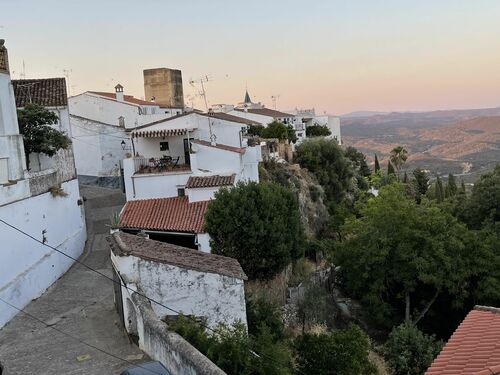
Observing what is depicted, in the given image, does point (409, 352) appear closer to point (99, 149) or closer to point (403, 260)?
point (403, 260)

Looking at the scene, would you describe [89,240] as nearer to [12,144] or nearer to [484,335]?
[12,144]

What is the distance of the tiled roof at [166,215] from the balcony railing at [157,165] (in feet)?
5.75

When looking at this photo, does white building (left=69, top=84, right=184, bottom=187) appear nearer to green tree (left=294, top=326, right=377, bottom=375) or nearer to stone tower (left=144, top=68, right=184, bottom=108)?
green tree (left=294, top=326, right=377, bottom=375)

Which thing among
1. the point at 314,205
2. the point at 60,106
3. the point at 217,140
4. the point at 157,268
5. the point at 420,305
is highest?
the point at 60,106

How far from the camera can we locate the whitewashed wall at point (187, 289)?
13.7 m

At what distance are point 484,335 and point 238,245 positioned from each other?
1034 centimetres

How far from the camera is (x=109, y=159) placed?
3819 centimetres

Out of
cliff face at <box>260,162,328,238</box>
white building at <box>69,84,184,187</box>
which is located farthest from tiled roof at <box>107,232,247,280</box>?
white building at <box>69,84,184,187</box>

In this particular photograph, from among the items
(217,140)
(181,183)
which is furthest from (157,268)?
(217,140)

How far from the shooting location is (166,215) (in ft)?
74.2

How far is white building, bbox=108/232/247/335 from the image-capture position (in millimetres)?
Result: 13641

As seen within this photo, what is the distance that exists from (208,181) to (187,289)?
10.1m

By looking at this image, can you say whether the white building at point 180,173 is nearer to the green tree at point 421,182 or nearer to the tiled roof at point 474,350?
the tiled roof at point 474,350

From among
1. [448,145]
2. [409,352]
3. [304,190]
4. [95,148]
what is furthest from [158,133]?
[448,145]
